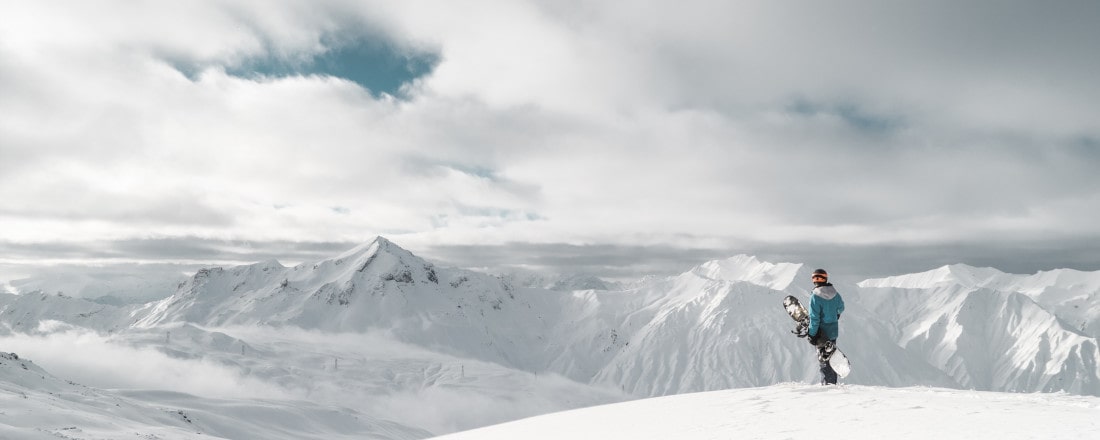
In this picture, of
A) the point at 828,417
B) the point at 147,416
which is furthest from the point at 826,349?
the point at 147,416

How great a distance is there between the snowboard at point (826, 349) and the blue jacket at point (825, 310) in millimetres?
358

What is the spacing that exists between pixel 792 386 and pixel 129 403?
8711 centimetres

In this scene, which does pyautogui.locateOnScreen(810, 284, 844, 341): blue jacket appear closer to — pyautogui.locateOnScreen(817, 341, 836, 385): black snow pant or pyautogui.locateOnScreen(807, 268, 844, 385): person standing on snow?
pyautogui.locateOnScreen(807, 268, 844, 385): person standing on snow

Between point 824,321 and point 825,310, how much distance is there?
0.30 meters

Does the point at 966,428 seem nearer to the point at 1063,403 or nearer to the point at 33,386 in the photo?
the point at 1063,403

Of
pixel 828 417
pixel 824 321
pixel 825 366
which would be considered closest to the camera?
pixel 828 417

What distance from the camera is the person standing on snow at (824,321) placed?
14.8 meters

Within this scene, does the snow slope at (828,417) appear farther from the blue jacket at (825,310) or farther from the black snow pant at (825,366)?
the blue jacket at (825,310)

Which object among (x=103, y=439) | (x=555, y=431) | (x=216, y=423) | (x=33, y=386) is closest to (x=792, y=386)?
(x=555, y=431)

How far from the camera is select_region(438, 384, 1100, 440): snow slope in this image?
8.34 metres

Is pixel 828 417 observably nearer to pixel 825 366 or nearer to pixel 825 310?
pixel 825 366


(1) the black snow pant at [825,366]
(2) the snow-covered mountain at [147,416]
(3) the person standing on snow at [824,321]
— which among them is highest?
(3) the person standing on snow at [824,321]

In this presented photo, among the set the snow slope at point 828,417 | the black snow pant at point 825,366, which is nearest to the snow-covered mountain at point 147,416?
the snow slope at point 828,417

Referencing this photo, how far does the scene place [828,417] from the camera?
9.87 meters
